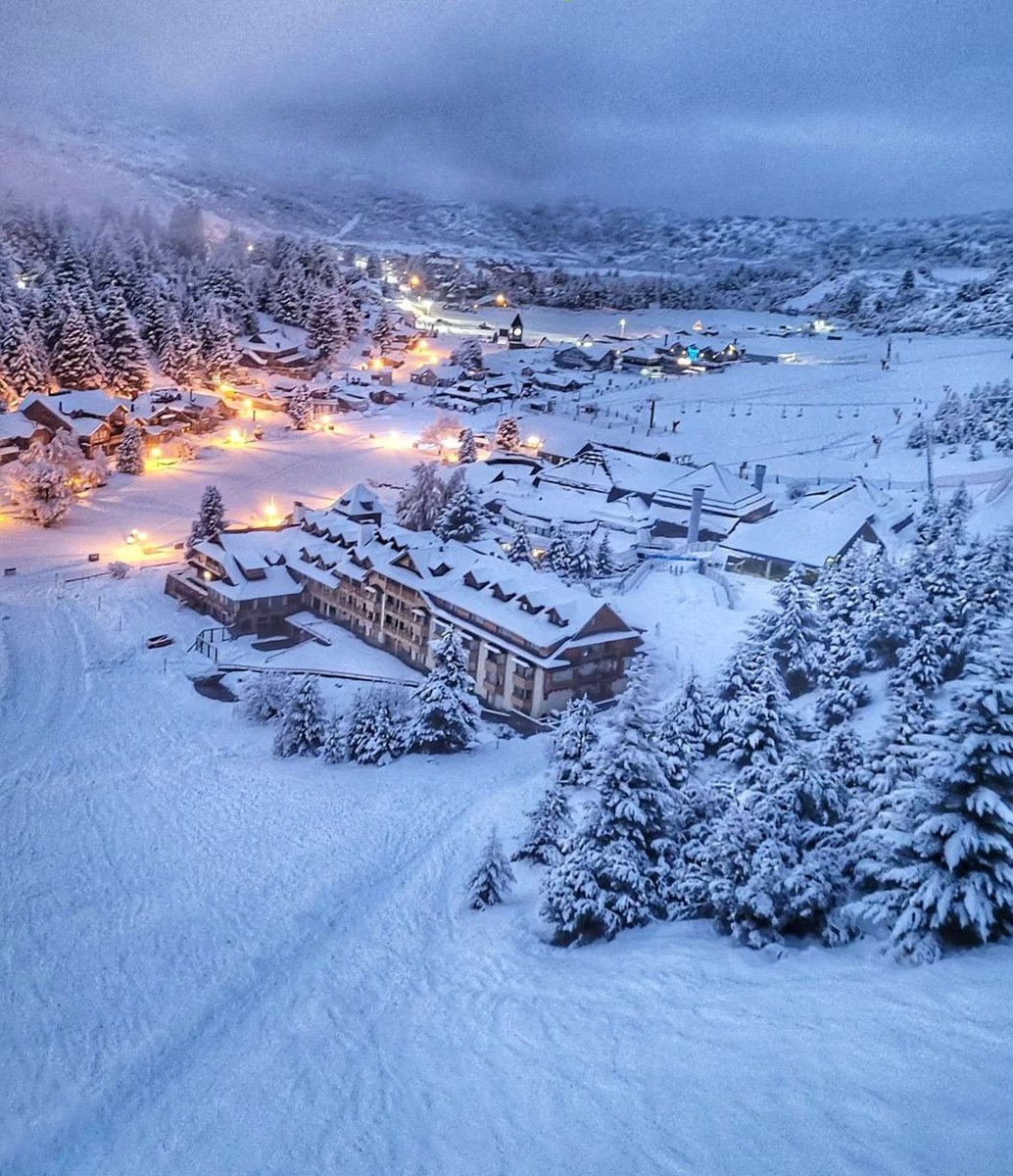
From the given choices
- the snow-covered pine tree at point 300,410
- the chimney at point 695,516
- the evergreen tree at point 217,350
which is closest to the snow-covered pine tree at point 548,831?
the chimney at point 695,516

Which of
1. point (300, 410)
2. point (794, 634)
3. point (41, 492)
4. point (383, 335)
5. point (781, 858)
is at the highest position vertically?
point (383, 335)

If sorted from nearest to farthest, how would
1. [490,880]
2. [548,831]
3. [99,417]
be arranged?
[490,880] < [548,831] < [99,417]

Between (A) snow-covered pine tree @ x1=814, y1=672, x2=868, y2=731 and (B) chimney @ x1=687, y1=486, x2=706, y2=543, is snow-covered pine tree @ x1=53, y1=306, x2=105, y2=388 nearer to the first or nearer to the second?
(B) chimney @ x1=687, y1=486, x2=706, y2=543

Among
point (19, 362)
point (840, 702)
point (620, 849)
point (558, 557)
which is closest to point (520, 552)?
point (558, 557)

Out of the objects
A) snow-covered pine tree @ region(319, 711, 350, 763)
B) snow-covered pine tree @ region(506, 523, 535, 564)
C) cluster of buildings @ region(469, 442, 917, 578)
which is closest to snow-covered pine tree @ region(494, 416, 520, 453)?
cluster of buildings @ region(469, 442, 917, 578)

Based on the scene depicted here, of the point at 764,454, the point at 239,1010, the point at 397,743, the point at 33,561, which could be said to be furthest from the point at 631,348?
the point at 239,1010

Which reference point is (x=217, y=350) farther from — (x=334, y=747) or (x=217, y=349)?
(x=334, y=747)

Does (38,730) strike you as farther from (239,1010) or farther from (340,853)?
(239,1010)
